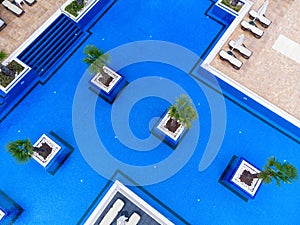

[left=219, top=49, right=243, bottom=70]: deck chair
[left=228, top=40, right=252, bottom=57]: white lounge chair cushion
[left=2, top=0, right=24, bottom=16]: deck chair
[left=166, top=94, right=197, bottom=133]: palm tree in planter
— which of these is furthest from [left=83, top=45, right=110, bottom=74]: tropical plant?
[left=228, top=40, right=252, bottom=57]: white lounge chair cushion

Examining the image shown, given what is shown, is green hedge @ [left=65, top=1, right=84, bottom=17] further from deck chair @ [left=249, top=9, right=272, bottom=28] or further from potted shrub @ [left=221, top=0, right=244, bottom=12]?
deck chair @ [left=249, top=9, right=272, bottom=28]

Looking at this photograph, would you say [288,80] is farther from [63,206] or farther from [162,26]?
[63,206]

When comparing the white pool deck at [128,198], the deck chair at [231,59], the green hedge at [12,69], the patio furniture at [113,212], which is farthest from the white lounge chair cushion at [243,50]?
the green hedge at [12,69]

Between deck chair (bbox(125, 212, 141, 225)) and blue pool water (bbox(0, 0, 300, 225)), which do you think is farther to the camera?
blue pool water (bbox(0, 0, 300, 225))

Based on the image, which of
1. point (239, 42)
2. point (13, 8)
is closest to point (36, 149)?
point (13, 8)

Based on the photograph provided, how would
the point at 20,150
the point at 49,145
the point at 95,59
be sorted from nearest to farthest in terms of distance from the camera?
the point at 20,150 → the point at 49,145 → the point at 95,59

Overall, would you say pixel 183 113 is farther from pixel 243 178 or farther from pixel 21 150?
pixel 21 150
